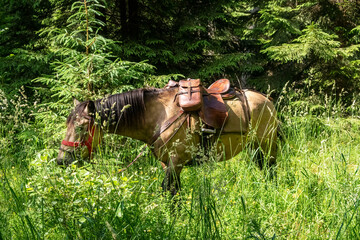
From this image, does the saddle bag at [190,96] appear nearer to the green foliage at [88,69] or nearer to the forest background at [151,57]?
the forest background at [151,57]

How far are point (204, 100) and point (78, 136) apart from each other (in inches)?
56.0

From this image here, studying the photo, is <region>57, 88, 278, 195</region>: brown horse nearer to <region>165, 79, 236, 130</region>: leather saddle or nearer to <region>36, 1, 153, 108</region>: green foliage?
<region>165, 79, 236, 130</region>: leather saddle

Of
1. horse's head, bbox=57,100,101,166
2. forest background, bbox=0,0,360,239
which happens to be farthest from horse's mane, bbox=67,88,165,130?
forest background, bbox=0,0,360,239

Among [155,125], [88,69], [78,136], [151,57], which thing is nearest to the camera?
[78,136]

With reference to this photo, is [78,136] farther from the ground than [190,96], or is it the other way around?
[190,96]

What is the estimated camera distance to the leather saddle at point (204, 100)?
325 centimetres

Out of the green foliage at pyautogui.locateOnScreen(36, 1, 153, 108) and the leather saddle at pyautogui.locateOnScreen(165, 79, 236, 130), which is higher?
the green foliage at pyautogui.locateOnScreen(36, 1, 153, 108)

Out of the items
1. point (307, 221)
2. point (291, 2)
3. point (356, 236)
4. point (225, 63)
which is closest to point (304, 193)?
point (307, 221)

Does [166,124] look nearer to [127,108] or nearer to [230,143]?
[127,108]

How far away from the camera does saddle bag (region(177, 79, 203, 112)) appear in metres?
3.23

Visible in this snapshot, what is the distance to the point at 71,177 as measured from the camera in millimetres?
1833

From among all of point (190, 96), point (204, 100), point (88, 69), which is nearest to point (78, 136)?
point (190, 96)

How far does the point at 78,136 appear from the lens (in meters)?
2.92

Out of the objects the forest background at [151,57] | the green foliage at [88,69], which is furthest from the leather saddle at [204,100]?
the green foliage at [88,69]
